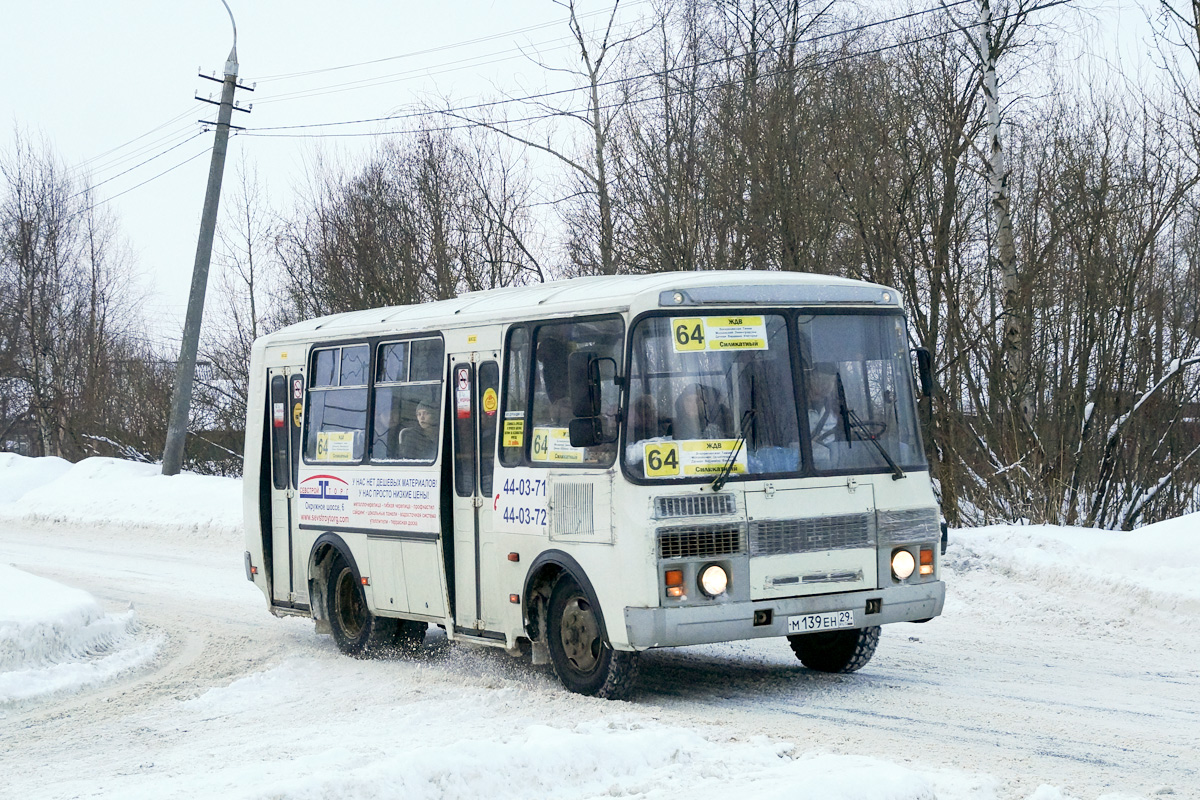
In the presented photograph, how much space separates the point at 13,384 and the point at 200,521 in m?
28.9

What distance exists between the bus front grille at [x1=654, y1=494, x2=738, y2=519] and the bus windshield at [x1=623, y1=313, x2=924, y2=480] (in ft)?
0.43

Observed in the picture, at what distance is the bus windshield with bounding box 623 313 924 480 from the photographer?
27.2ft

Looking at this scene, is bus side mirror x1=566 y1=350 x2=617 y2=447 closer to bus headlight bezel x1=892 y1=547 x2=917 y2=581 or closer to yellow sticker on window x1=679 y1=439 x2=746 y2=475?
yellow sticker on window x1=679 y1=439 x2=746 y2=475

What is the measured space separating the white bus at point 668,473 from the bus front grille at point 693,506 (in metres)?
0.01

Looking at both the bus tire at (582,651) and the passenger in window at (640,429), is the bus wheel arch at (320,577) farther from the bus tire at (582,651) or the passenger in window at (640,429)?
the passenger in window at (640,429)

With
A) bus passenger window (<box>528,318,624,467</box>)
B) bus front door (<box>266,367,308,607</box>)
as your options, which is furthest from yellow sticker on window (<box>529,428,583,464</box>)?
bus front door (<box>266,367,308,607</box>)

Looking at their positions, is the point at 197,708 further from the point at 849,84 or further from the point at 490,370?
the point at 849,84

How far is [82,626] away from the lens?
1139cm

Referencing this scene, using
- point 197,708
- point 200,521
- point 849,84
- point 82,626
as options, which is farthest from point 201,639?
point 849,84

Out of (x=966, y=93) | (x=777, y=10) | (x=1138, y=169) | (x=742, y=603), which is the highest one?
(x=777, y=10)

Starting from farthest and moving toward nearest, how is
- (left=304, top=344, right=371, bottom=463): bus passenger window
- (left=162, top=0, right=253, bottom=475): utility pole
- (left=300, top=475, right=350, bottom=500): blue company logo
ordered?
(left=162, top=0, right=253, bottom=475): utility pole → (left=300, top=475, right=350, bottom=500): blue company logo → (left=304, top=344, right=371, bottom=463): bus passenger window

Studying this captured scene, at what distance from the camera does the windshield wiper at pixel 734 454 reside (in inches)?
324

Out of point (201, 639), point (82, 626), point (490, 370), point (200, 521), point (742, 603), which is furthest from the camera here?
point (200, 521)

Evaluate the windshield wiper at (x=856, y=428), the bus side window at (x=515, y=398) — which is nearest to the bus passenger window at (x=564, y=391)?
the bus side window at (x=515, y=398)
